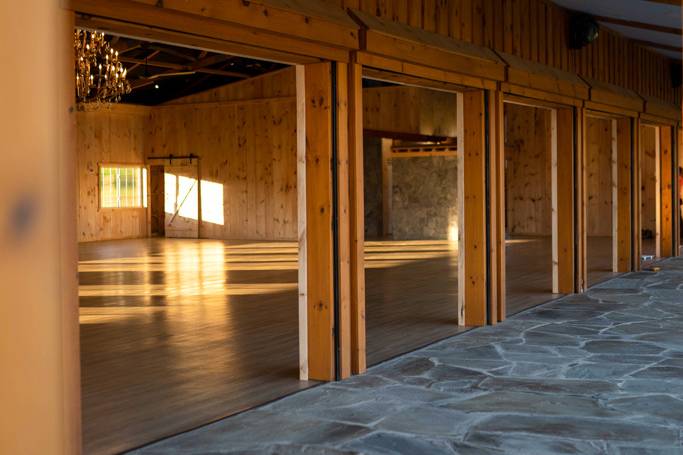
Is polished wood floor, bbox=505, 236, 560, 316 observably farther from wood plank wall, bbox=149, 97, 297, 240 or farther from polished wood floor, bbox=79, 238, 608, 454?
wood plank wall, bbox=149, 97, 297, 240

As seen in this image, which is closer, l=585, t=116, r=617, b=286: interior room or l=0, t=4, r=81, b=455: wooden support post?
l=0, t=4, r=81, b=455: wooden support post

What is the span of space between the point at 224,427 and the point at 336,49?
2524 mm

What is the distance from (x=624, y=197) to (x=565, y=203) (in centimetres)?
267

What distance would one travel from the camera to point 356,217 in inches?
231

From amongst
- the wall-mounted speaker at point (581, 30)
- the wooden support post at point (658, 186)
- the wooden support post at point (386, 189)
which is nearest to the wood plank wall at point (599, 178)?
the wooden support post at point (386, 189)

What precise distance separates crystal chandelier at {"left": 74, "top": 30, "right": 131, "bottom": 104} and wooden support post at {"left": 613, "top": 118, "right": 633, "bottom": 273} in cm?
759

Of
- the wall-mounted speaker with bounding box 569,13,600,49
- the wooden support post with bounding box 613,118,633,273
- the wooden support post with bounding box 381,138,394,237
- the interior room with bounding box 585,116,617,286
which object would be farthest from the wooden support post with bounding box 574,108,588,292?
the wooden support post with bounding box 381,138,394,237

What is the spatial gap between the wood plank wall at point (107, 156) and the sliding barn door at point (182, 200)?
0.72 metres

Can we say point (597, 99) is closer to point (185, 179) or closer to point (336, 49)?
point (336, 49)

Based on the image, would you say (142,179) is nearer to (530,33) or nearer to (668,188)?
(668,188)

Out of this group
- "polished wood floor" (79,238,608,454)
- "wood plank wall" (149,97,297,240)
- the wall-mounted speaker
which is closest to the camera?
"polished wood floor" (79,238,608,454)

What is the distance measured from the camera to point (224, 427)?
4.52 m

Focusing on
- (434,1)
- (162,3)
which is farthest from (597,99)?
(162,3)

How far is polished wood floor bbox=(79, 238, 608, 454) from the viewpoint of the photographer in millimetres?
4941
